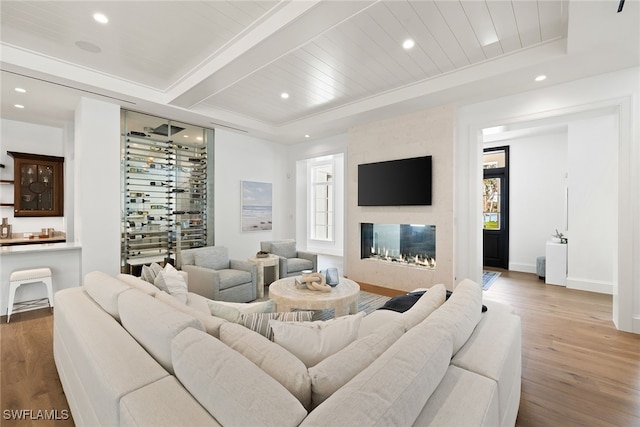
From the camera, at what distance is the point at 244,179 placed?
5.72m

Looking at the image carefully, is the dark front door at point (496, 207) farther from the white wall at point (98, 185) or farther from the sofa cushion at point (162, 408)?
the white wall at point (98, 185)

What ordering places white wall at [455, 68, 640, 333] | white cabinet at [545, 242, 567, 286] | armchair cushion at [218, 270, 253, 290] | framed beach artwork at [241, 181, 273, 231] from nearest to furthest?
white wall at [455, 68, 640, 333] → armchair cushion at [218, 270, 253, 290] → white cabinet at [545, 242, 567, 286] → framed beach artwork at [241, 181, 273, 231]

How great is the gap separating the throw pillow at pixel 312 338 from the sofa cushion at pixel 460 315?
411 mm

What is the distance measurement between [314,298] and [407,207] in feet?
8.01

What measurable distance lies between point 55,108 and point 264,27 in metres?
3.79

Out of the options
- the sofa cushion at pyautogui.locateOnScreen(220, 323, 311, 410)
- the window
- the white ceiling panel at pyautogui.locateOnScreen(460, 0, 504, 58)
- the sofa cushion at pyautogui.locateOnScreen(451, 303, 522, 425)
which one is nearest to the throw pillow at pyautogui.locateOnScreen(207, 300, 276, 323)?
the sofa cushion at pyautogui.locateOnScreen(220, 323, 311, 410)

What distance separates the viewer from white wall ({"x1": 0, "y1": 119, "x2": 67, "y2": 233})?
15.3 ft

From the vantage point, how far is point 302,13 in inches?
85.7

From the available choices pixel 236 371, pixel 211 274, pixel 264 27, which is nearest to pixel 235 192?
pixel 211 274

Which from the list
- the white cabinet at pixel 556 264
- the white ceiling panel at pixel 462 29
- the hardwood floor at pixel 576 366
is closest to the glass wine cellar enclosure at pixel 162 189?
the white ceiling panel at pixel 462 29

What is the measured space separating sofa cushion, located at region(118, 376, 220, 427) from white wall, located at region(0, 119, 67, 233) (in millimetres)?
5459

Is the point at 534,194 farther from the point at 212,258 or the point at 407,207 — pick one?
the point at 212,258

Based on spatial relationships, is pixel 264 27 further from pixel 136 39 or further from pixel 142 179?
pixel 142 179

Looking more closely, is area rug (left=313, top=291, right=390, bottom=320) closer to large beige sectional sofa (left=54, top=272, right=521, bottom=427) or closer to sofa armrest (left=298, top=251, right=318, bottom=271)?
sofa armrest (left=298, top=251, right=318, bottom=271)
